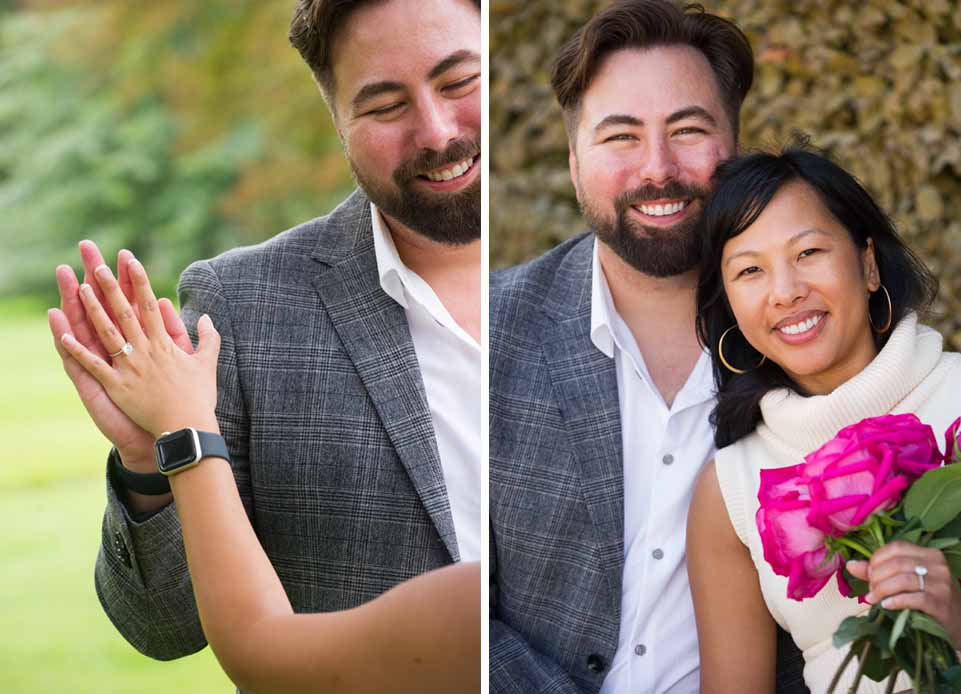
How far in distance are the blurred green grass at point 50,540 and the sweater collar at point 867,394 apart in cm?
532

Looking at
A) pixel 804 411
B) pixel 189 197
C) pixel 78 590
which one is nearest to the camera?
pixel 804 411

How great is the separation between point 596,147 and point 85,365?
0.88 metres

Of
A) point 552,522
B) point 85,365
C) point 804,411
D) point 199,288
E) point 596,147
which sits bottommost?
point 552,522

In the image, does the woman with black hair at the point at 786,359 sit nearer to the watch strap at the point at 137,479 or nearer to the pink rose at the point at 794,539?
the pink rose at the point at 794,539

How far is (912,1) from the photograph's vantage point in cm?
207

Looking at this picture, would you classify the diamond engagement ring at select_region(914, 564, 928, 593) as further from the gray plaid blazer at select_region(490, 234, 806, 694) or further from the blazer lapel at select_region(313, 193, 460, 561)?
the blazer lapel at select_region(313, 193, 460, 561)

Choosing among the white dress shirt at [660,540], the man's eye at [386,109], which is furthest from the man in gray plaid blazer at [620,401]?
the man's eye at [386,109]

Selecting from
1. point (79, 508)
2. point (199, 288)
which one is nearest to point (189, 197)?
point (79, 508)

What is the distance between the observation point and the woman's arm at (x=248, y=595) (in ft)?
4.60

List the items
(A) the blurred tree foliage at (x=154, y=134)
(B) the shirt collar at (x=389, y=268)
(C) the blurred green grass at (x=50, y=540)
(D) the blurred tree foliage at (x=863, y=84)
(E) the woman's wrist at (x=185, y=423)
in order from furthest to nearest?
1. (A) the blurred tree foliage at (x=154, y=134)
2. (C) the blurred green grass at (x=50, y=540)
3. (D) the blurred tree foliage at (x=863, y=84)
4. (B) the shirt collar at (x=389, y=268)
5. (E) the woman's wrist at (x=185, y=423)

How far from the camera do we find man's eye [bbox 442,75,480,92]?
1950 mm

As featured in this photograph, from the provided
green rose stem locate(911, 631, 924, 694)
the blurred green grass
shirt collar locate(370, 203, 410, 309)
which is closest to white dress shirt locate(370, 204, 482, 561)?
shirt collar locate(370, 203, 410, 309)

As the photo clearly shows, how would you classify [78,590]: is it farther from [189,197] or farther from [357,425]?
[357,425]

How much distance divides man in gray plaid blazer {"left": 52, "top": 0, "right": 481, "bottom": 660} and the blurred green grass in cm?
489
